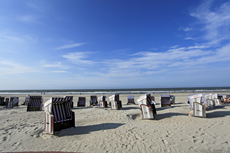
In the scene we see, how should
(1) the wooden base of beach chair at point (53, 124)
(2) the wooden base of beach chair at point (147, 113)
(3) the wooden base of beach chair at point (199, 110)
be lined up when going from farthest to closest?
(3) the wooden base of beach chair at point (199, 110)
(2) the wooden base of beach chair at point (147, 113)
(1) the wooden base of beach chair at point (53, 124)

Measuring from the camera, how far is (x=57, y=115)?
22.3 feet

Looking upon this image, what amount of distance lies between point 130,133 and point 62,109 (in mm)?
3716

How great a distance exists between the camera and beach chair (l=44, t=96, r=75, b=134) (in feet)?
20.1

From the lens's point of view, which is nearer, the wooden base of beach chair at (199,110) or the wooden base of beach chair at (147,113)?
the wooden base of beach chair at (147,113)

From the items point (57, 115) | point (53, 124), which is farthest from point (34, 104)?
point (53, 124)

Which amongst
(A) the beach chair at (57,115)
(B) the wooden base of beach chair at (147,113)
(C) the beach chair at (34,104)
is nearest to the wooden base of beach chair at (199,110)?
(B) the wooden base of beach chair at (147,113)

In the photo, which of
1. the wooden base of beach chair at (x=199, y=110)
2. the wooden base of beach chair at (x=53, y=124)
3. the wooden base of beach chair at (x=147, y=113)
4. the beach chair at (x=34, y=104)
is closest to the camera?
the wooden base of beach chair at (x=53, y=124)

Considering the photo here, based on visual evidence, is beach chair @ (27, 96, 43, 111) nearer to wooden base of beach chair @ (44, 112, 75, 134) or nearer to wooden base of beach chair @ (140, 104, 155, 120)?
wooden base of beach chair @ (44, 112, 75, 134)

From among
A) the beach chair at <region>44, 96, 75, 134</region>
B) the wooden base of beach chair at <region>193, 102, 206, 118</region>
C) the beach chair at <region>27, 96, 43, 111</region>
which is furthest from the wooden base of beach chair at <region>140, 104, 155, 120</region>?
the beach chair at <region>27, 96, 43, 111</region>

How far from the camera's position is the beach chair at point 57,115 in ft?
20.1

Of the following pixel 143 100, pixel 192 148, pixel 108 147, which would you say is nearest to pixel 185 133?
pixel 192 148

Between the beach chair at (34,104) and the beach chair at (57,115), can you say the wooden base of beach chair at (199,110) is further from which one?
the beach chair at (34,104)

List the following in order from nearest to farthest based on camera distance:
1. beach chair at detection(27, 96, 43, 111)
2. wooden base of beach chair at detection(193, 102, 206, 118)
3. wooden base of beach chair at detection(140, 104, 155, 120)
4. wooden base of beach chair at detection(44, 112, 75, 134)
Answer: wooden base of beach chair at detection(44, 112, 75, 134)
wooden base of beach chair at detection(140, 104, 155, 120)
wooden base of beach chair at detection(193, 102, 206, 118)
beach chair at detection(27, 96, 43, 111)

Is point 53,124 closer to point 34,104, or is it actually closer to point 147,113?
point 147,113
